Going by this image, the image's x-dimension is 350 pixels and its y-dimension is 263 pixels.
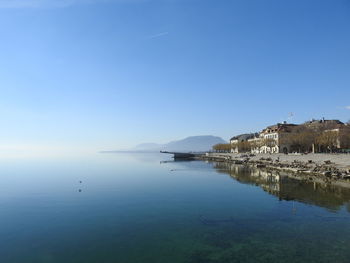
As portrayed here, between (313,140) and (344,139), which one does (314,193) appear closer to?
(344,139)

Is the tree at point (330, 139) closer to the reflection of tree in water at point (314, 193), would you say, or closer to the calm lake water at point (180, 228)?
the reflection of tree in water at point (314, 193)

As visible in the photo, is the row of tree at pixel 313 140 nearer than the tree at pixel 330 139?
No

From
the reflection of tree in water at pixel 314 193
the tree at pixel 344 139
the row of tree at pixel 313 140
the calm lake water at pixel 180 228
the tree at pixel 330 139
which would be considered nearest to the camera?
the calm lake water at pixel 180 228

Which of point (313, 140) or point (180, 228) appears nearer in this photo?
point (180, 228)

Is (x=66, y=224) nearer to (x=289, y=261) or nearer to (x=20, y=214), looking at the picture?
(x=20, y=214)

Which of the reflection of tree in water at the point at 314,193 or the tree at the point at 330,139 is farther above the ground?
the tree at the point at 330,139

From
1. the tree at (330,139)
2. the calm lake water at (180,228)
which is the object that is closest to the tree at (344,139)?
the tree at (330,139)

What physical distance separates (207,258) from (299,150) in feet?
355

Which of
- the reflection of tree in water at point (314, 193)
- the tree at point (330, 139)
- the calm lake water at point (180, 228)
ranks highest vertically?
the tree at point (330, 139)

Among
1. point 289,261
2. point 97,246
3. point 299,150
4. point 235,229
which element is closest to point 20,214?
point 97,246

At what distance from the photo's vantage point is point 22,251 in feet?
60.4

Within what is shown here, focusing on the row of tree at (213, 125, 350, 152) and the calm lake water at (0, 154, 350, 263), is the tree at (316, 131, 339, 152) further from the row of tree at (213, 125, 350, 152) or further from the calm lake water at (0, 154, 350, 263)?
the calm lake water at (0, 154, 350, 263)

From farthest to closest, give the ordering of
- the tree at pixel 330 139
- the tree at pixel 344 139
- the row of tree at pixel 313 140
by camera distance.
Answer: the tree at pixel 344 139 → the row of tree at pixel 313 140 → the tree at pixel 330 139

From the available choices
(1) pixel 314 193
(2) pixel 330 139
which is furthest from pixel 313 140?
(1) pixel 314 193
